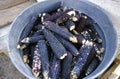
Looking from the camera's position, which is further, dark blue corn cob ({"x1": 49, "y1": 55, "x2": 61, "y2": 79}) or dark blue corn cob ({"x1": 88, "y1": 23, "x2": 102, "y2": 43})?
dark blue corn cob ({"x1": 88, "y1": 23, "x2": 102, "y2": 43})

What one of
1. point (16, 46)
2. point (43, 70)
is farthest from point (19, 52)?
point (43, 70)

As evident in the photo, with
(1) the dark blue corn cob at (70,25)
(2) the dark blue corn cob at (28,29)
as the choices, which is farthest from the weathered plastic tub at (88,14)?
(1) the dark blue corn cob at (70,25)

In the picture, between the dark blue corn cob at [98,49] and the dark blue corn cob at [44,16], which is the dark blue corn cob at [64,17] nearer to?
the dark blue corn cob at [44,16]

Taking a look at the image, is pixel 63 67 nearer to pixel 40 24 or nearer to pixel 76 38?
pixel 76 38

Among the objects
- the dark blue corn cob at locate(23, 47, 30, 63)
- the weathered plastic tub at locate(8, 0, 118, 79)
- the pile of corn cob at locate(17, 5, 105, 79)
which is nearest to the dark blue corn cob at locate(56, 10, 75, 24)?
the pile of corn cob at locate(17, 5, 105, 79)

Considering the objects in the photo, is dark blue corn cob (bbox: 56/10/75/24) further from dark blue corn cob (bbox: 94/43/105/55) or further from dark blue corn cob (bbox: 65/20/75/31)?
dark blue corn cob (bbox: 94/43/105/55)

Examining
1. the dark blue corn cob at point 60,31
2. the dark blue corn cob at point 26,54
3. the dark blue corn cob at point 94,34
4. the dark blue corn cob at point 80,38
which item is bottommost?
the dark blue corn cob at point 26,54

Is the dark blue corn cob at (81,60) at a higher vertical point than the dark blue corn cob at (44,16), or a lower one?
lower
